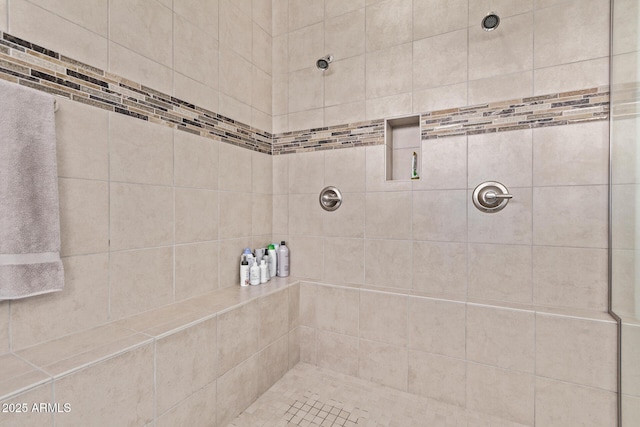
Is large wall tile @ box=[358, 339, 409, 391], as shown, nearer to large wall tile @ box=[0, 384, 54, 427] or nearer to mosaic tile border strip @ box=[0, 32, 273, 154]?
large wall tile @ box=[0, 384, 54, 427]

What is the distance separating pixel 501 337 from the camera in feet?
5.10

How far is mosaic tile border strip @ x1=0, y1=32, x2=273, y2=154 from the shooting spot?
1.05 m

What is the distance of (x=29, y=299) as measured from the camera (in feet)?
3.48

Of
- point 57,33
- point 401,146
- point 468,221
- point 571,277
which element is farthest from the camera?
point 401,146

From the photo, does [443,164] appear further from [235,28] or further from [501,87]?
[235,28]

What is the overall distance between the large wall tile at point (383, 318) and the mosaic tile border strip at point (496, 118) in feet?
3.26

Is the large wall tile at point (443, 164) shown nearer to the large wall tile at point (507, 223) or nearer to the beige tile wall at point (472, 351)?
the large wall tile at point (507, 223)

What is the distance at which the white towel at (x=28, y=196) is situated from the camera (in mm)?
965

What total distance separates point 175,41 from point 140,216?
94 centimetres

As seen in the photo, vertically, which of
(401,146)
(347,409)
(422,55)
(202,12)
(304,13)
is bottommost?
(347,409)

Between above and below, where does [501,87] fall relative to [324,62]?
below

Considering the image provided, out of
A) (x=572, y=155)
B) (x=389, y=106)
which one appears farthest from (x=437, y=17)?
(x=572, y=155)

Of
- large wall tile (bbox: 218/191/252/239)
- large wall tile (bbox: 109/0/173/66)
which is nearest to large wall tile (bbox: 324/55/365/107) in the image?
large wall tile (bbox: 218/191/252/239)

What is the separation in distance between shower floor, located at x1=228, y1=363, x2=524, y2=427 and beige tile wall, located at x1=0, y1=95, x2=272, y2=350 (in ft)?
2.35
